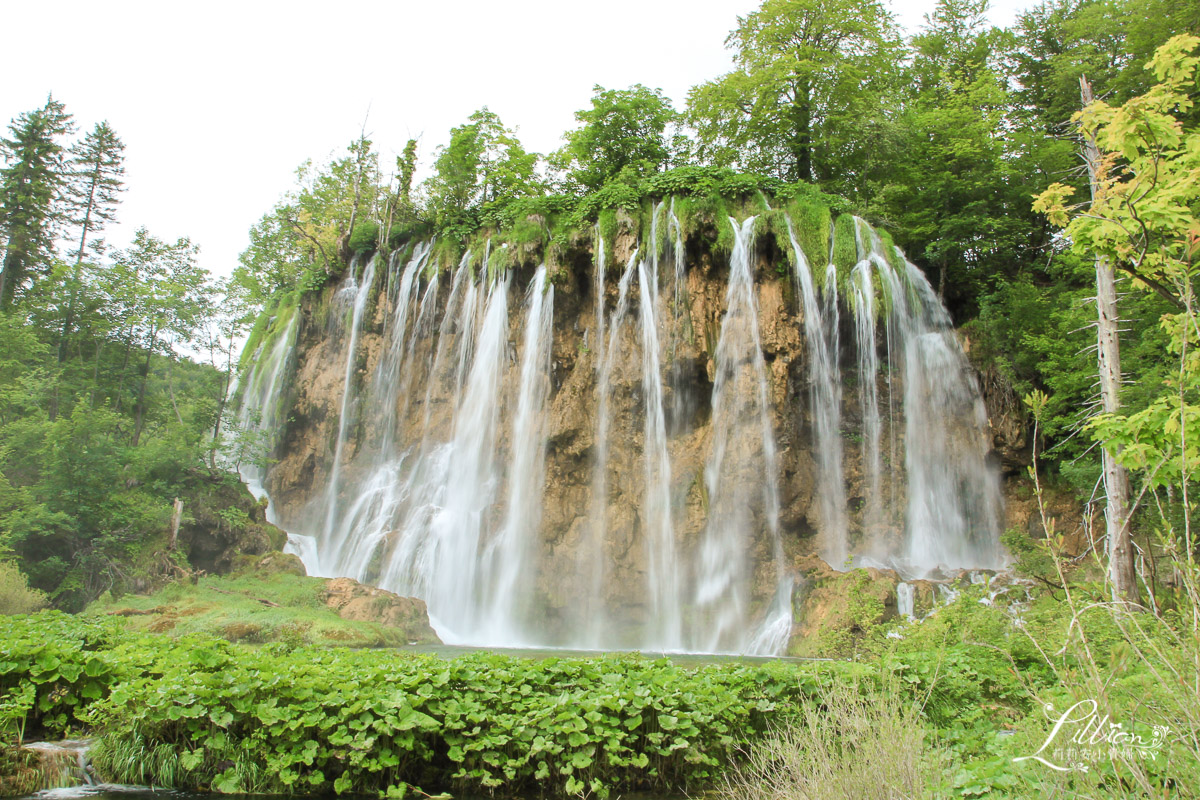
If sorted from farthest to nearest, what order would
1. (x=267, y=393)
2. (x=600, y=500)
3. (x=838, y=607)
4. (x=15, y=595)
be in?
(x=267, y=393) → (x=600, y=500) → (x=15, y=595) → (x=838, y=607)

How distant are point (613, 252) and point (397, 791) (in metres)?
17.1

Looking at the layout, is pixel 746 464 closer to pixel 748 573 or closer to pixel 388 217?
pixel 748 573

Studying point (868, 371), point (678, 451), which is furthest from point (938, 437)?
point (678, 451)

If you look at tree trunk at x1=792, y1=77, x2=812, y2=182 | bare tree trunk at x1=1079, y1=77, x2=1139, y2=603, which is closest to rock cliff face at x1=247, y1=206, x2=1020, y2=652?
tree trunk at x1=792, y1=77, x2=812, y2=182

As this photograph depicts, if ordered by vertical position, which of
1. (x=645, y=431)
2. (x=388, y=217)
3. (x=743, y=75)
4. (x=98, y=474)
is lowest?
(x=98, y=474)

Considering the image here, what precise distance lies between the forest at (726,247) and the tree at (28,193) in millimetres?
116

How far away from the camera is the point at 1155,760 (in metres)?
2.77

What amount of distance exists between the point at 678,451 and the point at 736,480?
5.72 feet

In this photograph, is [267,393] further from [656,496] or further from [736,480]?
[736,480]

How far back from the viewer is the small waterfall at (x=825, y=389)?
1812 centimetres

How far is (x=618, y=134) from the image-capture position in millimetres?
25266

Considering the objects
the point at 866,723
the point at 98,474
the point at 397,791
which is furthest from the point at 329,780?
the point at 98,474

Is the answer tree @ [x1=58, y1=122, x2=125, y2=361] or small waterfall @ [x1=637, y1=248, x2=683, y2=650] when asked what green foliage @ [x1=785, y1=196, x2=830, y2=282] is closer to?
small waterfall @ [x1=637, y1=248, x2=683, y2=650]

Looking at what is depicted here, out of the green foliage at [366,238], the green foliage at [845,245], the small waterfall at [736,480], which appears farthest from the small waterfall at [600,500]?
the green foliage at [366,238]
